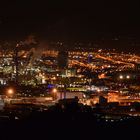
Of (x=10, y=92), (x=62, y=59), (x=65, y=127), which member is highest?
(x=62, y=59)

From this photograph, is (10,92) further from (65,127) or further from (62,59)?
(62,59)

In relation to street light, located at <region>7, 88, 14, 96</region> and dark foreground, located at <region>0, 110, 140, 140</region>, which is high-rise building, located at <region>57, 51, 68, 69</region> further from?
dark foreground, located at <region>0, 110, 140, 140</region>

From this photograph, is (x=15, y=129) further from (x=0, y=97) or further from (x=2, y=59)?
(x=2, y=59)

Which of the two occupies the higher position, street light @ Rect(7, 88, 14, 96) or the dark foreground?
street light @ Rect(7, 88, 14, 96)

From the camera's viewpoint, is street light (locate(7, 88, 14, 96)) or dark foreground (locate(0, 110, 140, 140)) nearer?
dark foreground (locate(0, 110, 140, 140))

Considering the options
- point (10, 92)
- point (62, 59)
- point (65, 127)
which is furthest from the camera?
point (62, 59)

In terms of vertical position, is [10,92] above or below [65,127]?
above

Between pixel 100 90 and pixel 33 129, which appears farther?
pixel 100 90

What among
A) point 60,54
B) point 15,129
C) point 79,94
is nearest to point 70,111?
point 15,129

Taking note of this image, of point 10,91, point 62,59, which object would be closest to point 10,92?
point 10,91

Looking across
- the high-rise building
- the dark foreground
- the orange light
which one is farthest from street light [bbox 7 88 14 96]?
the high-rise building

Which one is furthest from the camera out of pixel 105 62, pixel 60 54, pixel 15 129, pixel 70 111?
pixel 105 62
